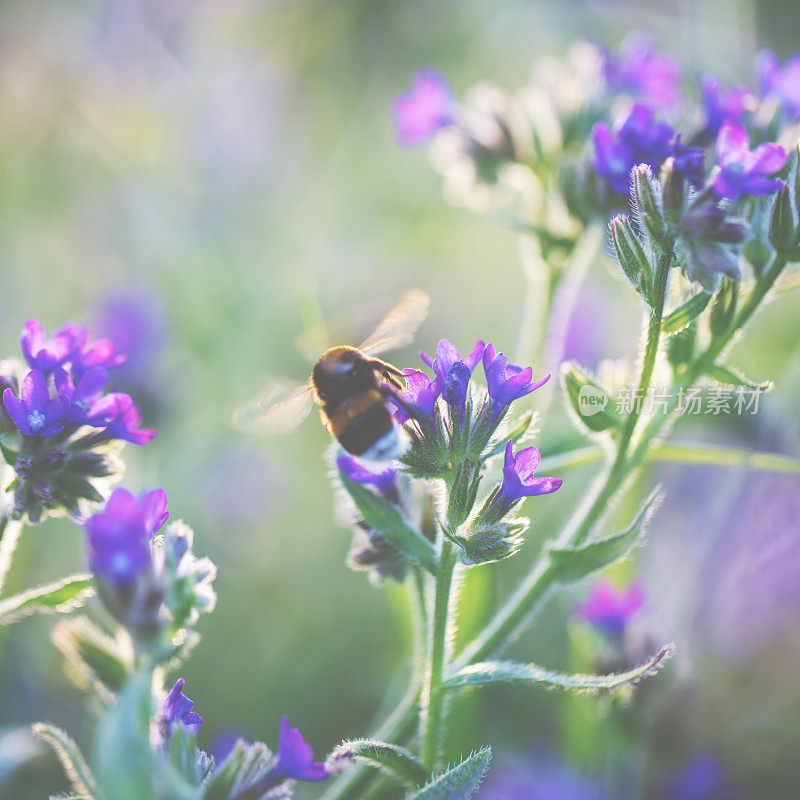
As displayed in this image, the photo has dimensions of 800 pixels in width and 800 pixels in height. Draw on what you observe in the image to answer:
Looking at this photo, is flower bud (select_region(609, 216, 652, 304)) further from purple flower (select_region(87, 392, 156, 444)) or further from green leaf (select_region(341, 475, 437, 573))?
purple flower (select_region(87, 392, 156, 444))

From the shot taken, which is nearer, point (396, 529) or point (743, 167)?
point (396, 529)

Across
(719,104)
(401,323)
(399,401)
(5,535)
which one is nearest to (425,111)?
(719,104)

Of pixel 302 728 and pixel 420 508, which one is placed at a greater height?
pixel 420 508

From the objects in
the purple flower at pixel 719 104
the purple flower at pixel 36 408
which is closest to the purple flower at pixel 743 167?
the purple flower at pixel 719 104

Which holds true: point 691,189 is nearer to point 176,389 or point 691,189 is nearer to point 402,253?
point 176,389

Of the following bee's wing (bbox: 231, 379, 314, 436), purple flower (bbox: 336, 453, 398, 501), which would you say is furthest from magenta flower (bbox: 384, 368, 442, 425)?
bee's wing (bbox: 231, 379, 314, 436)

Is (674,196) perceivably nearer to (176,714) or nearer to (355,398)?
(355,398)

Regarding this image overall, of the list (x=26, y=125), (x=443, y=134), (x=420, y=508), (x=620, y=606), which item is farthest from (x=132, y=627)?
(x=26, y=125)
